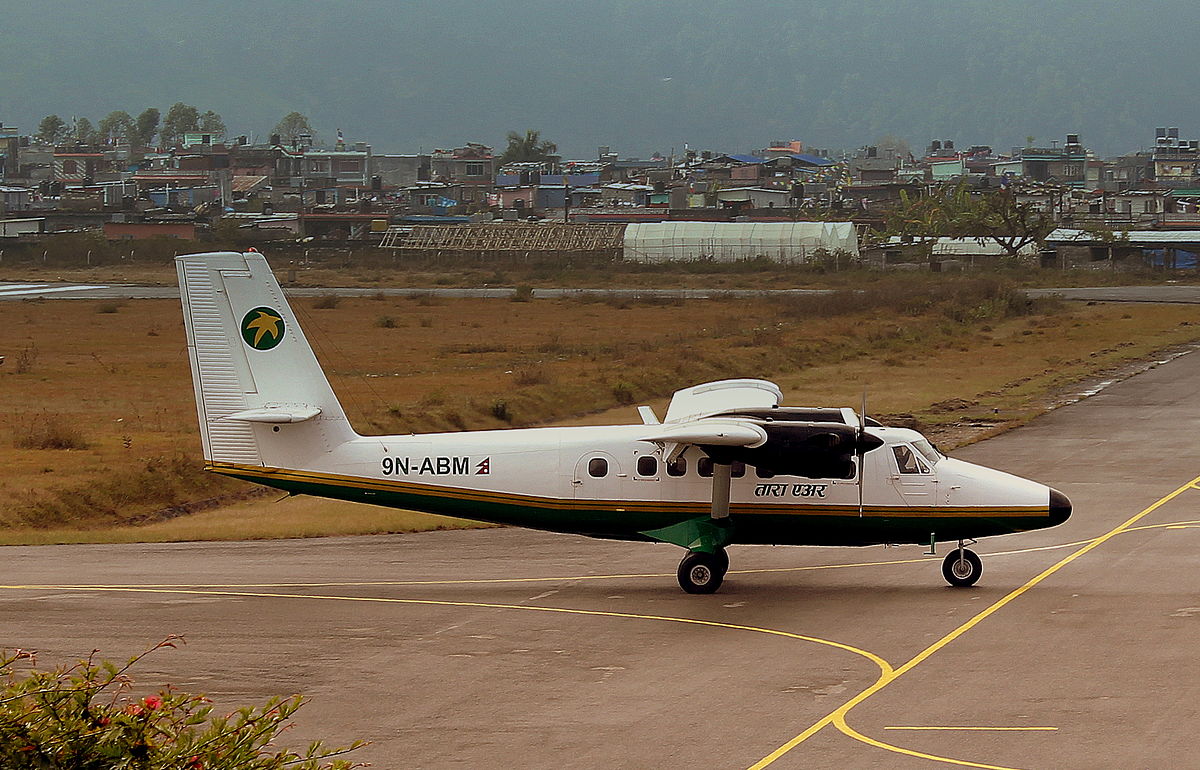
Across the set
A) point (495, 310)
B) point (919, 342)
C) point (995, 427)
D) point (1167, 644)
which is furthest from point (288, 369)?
point (495, 310)

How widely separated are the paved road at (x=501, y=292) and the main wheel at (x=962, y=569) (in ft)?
281

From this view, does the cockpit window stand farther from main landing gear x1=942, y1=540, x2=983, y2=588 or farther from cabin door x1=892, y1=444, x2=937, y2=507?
main landing gear x1=942, y1=540, x2=983, y2=588

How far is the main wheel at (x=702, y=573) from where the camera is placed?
1014 inches

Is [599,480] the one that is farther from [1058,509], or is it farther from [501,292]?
[501,292]

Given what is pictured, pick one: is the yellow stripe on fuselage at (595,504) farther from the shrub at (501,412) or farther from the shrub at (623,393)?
the shrub at (623,393)

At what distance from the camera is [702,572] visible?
25.8 metres

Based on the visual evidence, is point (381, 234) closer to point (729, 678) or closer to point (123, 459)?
point (123, 459)

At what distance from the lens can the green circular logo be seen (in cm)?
2627

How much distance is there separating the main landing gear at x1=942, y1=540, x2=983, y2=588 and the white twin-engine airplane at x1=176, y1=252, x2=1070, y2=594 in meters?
0.03

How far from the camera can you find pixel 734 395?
26.3 meters

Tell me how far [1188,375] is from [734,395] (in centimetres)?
4707

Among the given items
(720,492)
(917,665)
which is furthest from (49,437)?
(917,665)

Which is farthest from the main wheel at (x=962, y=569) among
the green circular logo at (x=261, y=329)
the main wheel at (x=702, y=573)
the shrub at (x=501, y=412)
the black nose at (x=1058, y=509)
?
the shrub at (x=501, y=412)

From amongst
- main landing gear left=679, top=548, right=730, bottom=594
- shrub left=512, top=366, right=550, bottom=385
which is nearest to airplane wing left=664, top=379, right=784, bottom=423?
main landing gear left=679, top=548, right=730, bottom=594
